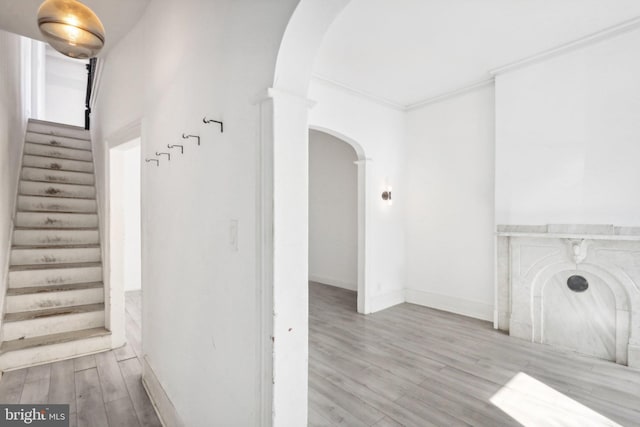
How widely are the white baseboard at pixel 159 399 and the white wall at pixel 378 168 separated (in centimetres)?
270

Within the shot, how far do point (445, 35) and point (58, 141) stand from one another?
5450mm

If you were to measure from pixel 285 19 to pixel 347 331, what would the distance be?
327 cm

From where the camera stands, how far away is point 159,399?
214 centimetres

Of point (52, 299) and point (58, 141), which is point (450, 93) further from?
point (58, 141)

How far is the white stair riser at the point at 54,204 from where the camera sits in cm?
370

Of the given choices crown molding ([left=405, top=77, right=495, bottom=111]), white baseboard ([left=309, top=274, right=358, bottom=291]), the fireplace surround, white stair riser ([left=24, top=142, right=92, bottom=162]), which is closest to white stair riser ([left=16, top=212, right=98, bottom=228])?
white stair riser ([left=24, top=142, right=92, bottom=162])

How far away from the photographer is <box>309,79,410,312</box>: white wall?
3826 millimetres

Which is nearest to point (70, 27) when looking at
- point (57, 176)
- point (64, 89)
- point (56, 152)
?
point (57, 176)

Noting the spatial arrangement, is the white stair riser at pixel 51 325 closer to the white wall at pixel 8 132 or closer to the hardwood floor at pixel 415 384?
the white wall at pixel 8 132

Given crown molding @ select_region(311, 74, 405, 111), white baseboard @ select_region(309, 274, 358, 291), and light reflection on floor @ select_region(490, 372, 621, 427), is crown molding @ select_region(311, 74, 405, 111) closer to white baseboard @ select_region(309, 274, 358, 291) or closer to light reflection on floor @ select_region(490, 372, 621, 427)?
white baseboard @ select_region(309, 274, 358, 291)

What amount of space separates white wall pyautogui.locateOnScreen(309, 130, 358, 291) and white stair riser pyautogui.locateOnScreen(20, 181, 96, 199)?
3.72 meters

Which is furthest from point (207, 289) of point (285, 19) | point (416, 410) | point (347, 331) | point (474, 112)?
point (474, 112)

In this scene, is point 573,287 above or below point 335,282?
above

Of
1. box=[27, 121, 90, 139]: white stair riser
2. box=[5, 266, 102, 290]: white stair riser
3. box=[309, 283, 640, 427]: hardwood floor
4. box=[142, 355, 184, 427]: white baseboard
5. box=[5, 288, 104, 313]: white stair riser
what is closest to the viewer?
box=[142, 355, 184, 427]: white baseboard
